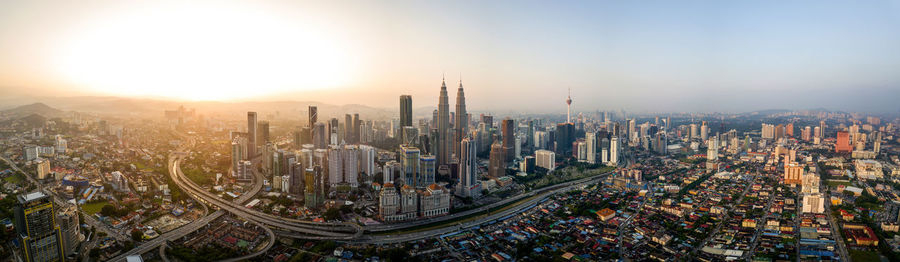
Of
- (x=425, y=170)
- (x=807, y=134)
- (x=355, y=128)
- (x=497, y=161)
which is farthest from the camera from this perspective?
(x=807, y=134)

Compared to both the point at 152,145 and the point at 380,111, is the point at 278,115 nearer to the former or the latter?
the point at 380,111

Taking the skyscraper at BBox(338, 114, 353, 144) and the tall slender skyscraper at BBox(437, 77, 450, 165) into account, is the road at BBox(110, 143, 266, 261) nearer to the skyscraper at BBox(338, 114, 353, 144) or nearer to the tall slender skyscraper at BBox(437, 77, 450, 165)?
the tall slender skyscraper at BBox(437, 77, 450, 165)

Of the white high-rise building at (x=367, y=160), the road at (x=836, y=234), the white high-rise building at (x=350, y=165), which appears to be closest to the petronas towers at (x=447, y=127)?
the white high-rise building at (x=367, y=160)

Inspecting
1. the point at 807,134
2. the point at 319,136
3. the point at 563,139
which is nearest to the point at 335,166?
the point at 319,136

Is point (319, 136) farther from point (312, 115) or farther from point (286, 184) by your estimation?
point (286, 184)

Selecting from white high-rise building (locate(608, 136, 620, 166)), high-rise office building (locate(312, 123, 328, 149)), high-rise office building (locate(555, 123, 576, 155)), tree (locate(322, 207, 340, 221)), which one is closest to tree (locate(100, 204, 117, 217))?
tree (locate(322, 207, 340, 221))

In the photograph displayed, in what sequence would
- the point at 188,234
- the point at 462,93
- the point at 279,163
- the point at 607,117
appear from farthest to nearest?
the point at 607,117 < the point at 462,93 < the point at 279,163 < the point at 188,234

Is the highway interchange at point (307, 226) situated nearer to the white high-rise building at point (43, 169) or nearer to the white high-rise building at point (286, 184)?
the white high-rise building at point (43, 169)

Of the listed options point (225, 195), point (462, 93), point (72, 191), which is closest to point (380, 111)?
point (462, 93)
